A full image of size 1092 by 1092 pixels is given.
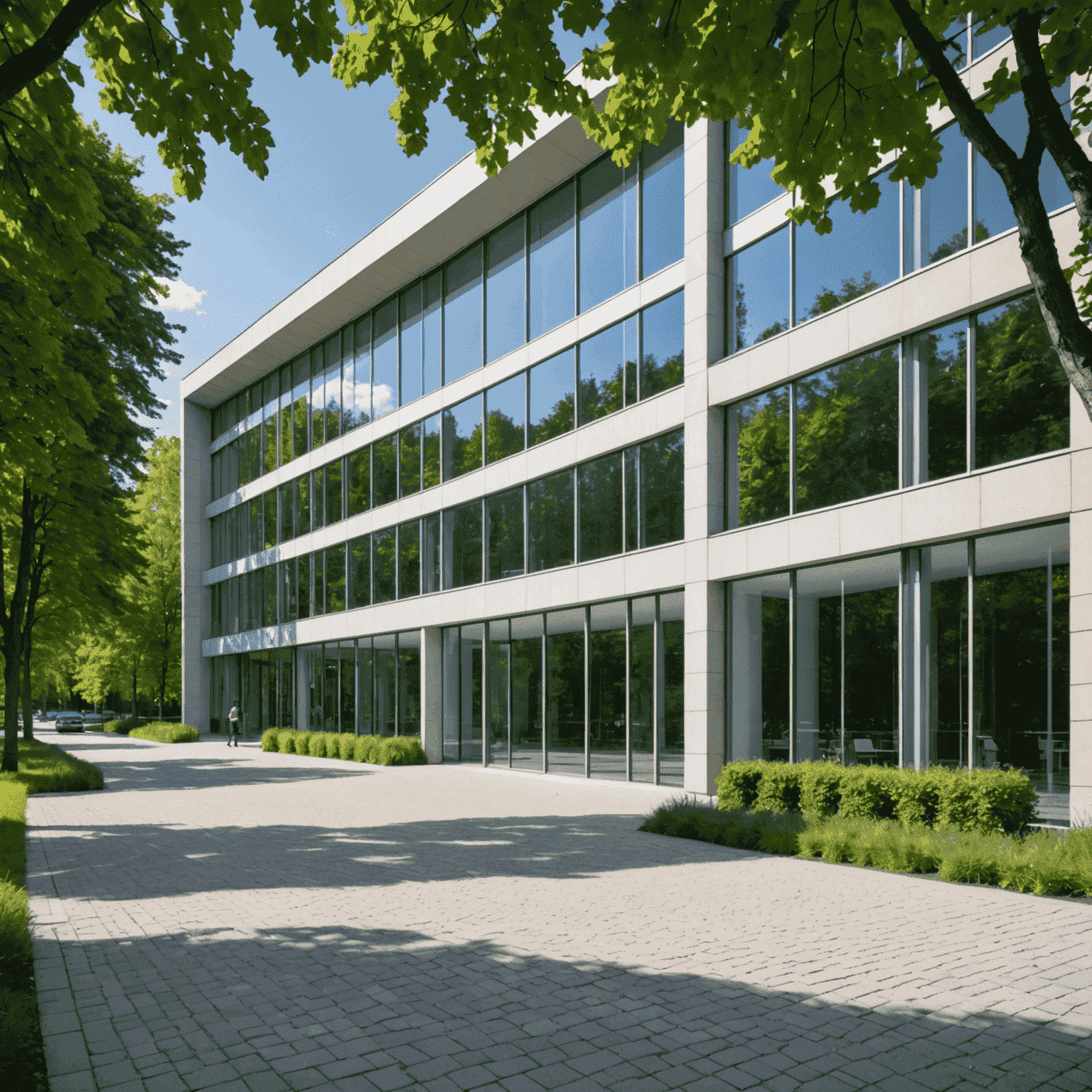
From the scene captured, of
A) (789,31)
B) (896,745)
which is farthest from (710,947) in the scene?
(896,745)

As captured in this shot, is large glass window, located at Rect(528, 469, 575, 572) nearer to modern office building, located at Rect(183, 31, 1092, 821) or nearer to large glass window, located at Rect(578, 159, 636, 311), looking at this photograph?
modern office building, located at Rect(183, 31, 1092, 821)

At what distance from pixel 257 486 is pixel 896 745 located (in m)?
31.4

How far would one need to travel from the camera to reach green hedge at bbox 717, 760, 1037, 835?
10.6 m

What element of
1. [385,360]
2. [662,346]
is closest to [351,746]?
[385,360]

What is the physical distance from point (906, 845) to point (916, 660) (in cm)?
454

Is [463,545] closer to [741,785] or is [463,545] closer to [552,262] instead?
[552,262]

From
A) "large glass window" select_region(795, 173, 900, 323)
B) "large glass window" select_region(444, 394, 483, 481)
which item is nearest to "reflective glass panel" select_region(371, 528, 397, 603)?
"large glass window" select_region(444, 394, 483, 481)

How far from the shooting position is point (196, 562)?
148ft

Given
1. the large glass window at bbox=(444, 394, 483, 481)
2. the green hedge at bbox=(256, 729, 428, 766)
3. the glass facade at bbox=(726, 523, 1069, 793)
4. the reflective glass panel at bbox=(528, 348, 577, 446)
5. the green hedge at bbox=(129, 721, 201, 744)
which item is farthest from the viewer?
the green hedge at bbox=(129, 721, 201, 744)

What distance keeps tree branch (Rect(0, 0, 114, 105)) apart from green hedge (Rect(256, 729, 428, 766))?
75.2 ft

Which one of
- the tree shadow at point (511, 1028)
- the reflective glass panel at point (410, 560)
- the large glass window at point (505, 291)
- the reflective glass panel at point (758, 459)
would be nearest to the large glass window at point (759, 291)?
the reflective glass panel at point (758, 459)

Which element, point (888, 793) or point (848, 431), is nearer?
point (888, 793)

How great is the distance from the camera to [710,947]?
6.88m

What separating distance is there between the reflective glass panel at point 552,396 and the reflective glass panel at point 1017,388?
10363 millimetres
